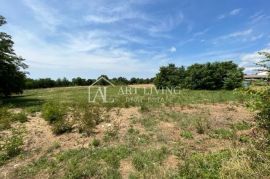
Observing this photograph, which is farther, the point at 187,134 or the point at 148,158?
the point at 187,134

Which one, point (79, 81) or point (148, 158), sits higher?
point (79, 81)

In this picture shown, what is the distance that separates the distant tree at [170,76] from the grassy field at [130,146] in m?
22.6

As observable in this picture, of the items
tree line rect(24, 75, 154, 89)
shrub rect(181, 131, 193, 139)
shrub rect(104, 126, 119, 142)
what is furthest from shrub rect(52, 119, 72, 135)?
tree line rect(24, 75, 154, 89)

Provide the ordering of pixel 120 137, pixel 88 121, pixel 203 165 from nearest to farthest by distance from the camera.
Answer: pixel 203 165 → pixel 120 137 → pixel 88 121

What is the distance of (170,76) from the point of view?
31578mm

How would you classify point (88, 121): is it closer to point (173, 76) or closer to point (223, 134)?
point (223, 134)

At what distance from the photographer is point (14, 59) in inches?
617

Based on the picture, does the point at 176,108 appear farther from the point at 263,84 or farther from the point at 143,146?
the point at 263,84

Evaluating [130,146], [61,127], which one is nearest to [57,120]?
[61,127]

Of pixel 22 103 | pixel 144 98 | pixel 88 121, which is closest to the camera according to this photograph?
pixel 88 121

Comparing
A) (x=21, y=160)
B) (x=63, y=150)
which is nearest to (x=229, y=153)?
(x=63, y=150)

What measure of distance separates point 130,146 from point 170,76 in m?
26.7

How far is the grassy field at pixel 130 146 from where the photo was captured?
4.20 metres

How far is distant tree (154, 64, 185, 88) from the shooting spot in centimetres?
3089
